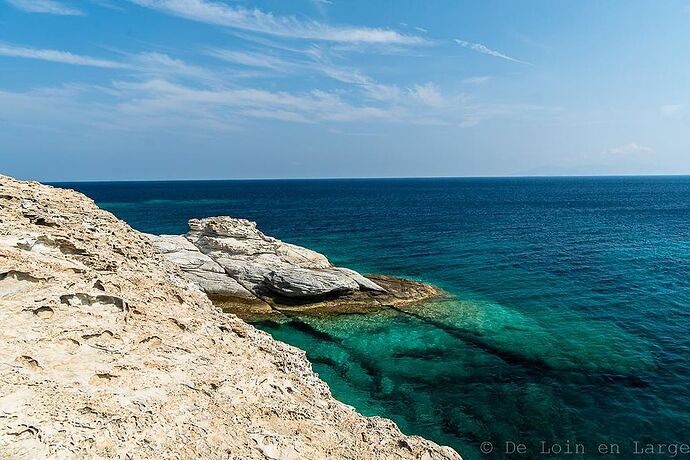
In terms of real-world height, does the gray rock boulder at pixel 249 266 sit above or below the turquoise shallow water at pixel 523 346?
above

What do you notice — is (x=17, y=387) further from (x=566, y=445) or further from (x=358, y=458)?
(x=566, y=445)

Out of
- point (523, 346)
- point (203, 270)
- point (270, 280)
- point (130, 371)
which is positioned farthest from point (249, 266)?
point (130, 371)

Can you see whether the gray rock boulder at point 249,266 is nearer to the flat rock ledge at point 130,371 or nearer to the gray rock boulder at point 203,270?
the gray rock boulder at point 203,270

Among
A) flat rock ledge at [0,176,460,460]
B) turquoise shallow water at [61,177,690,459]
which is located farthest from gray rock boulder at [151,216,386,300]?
flat rock ledge at [0,176,460,460]

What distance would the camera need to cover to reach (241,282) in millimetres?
38906

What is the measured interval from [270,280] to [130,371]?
91.3ft

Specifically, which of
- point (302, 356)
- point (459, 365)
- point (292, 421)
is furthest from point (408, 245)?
point (292, 421)

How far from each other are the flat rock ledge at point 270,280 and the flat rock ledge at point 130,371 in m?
21.7

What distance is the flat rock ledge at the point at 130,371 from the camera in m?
8.69

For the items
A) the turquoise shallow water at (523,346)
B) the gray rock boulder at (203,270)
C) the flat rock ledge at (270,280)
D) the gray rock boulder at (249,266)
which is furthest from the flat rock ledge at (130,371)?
the gray rock boulder at (203,270)

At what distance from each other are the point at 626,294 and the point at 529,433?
2637 cm

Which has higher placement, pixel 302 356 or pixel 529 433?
pixel 302 356

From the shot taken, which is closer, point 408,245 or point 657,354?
point 657,354

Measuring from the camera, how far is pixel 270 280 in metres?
38.2
